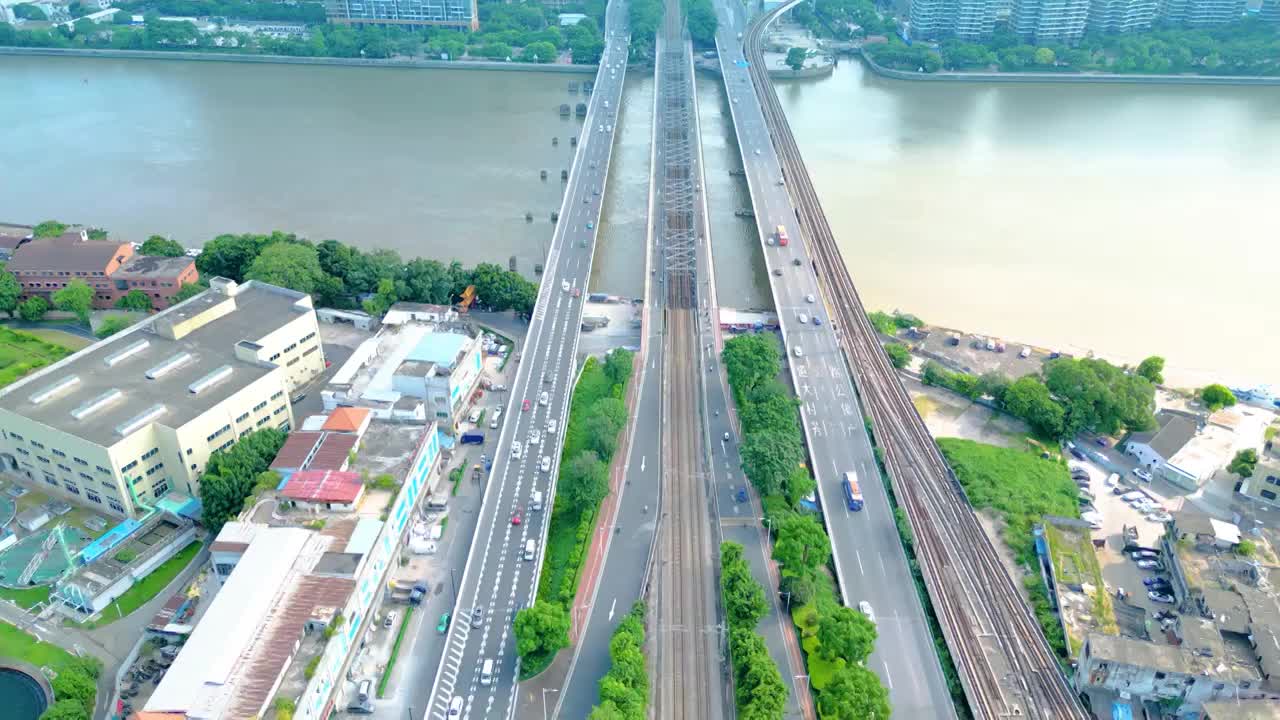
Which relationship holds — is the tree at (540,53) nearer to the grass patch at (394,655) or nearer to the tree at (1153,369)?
the tree at (1153,369)

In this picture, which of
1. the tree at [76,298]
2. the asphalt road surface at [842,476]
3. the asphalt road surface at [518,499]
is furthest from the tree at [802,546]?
the tree at [76,298]

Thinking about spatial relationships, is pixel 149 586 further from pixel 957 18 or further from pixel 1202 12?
pixel 1202 12

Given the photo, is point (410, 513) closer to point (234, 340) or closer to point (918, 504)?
point (234, 340)

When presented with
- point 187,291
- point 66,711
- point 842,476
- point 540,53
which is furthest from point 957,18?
point 66,711

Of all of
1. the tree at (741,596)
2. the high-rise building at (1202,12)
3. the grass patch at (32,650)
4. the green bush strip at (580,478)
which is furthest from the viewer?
the high-rise building at (1202,12)

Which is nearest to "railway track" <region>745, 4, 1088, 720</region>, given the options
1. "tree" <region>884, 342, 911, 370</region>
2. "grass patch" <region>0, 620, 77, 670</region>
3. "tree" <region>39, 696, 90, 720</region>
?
"tree" <region>884, 342, 911, 370</region>

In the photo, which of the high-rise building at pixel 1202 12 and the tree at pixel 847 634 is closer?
the tree at pixel 847 634
